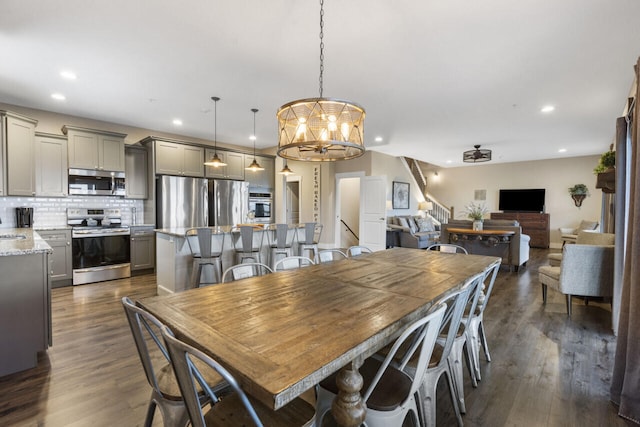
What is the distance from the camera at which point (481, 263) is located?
2.66 m

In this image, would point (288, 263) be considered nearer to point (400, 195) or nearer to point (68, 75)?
point (68, 75)

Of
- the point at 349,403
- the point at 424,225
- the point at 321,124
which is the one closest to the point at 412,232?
the point at 424,225

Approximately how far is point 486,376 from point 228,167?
579cm

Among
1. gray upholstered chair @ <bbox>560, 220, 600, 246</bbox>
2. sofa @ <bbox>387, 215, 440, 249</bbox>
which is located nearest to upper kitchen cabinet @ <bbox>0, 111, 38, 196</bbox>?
sofa @ <bbox>387, 215, 440, 249</bbox>

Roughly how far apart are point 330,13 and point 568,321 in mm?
3963

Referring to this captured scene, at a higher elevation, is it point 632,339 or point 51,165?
point 51,165

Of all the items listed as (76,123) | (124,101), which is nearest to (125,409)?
(124,101)

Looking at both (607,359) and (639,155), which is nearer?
(639,155)

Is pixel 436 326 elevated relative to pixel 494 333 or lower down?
elevated

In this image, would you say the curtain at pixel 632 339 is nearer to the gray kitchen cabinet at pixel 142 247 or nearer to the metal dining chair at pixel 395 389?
the metal dining chair at pixel 395 389

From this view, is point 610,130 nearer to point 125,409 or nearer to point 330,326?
point 330,326

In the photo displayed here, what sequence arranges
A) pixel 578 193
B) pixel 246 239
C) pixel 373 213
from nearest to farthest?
1. pixel 246 239
2. pixel 373 213
3. pixel 578 193

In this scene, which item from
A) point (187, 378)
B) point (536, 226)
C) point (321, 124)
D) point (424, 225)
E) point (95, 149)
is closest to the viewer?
point (187, 378)

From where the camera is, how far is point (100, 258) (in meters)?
4.80
